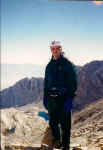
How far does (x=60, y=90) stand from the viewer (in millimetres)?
4520

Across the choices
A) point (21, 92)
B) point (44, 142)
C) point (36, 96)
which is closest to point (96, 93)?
point (36, 96)

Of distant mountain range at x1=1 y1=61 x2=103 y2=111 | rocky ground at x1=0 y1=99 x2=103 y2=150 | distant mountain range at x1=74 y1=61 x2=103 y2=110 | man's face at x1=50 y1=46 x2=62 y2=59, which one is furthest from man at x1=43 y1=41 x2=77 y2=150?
distant mountain range at x1=74 y1=61 x2=103 y2=110

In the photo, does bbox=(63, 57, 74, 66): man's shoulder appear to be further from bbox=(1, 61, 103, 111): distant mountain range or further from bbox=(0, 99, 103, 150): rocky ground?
bbox=(1, 61, 103, 111): distant mountain range

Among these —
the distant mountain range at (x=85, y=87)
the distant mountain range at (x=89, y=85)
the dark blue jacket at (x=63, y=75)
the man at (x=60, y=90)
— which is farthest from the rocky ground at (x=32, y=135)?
the distant mountain range at (x=85, y=87)

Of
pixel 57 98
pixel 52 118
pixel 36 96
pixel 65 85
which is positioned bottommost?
pixel 36 96

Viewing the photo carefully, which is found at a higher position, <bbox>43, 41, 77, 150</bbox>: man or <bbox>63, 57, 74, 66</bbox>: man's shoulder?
<bbox>63, 57, 74, 66</bbox>: man's shoulder

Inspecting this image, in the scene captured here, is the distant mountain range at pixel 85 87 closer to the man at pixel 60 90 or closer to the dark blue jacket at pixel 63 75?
the man at pixel 60 90

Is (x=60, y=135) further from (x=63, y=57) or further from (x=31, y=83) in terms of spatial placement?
(x=31, y=83)

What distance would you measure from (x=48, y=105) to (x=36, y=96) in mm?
67450

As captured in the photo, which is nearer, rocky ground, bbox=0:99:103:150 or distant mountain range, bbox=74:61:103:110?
rocky ground, bbox=0:99:103:150

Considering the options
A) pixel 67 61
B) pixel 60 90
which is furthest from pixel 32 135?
pixel 67 61

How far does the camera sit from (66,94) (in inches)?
179

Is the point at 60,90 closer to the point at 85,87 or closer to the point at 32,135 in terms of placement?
the point at 32,135

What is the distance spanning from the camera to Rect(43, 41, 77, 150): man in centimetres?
454
